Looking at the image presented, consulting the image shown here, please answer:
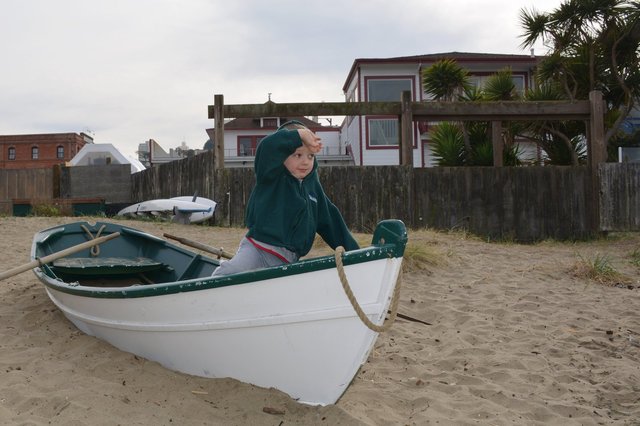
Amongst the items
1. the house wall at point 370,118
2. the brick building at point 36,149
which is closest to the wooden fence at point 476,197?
the house wall at point 370,118

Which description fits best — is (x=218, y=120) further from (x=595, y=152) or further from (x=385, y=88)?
Answer: (x=385, y=88)

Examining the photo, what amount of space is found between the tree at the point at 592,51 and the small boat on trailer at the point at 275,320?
12.8 metres

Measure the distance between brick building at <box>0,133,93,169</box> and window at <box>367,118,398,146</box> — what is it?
37.5 m

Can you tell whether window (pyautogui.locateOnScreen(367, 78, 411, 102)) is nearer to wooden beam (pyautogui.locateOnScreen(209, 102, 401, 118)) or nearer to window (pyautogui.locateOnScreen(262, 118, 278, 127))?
window (pyautogui.locateOnScreen(262, 118, 278, 127))

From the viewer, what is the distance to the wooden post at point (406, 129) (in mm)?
9930

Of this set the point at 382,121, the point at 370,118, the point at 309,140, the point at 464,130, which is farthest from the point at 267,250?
the point at 382,121

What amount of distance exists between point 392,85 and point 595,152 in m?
13.1

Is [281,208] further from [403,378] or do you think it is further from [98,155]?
[98,155]

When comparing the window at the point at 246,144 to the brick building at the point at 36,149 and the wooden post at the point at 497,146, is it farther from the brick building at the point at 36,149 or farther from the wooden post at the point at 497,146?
the brick building at the point at 36,149

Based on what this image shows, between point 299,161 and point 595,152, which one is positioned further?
point 595,152

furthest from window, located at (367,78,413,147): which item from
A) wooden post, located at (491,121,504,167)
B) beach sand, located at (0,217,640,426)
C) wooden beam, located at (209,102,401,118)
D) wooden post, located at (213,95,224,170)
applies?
beach sand, located at (0,217,640,426)

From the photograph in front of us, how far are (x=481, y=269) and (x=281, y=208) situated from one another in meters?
4.61

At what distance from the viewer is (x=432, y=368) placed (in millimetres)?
4336

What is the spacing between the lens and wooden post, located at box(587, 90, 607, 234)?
10367mm
